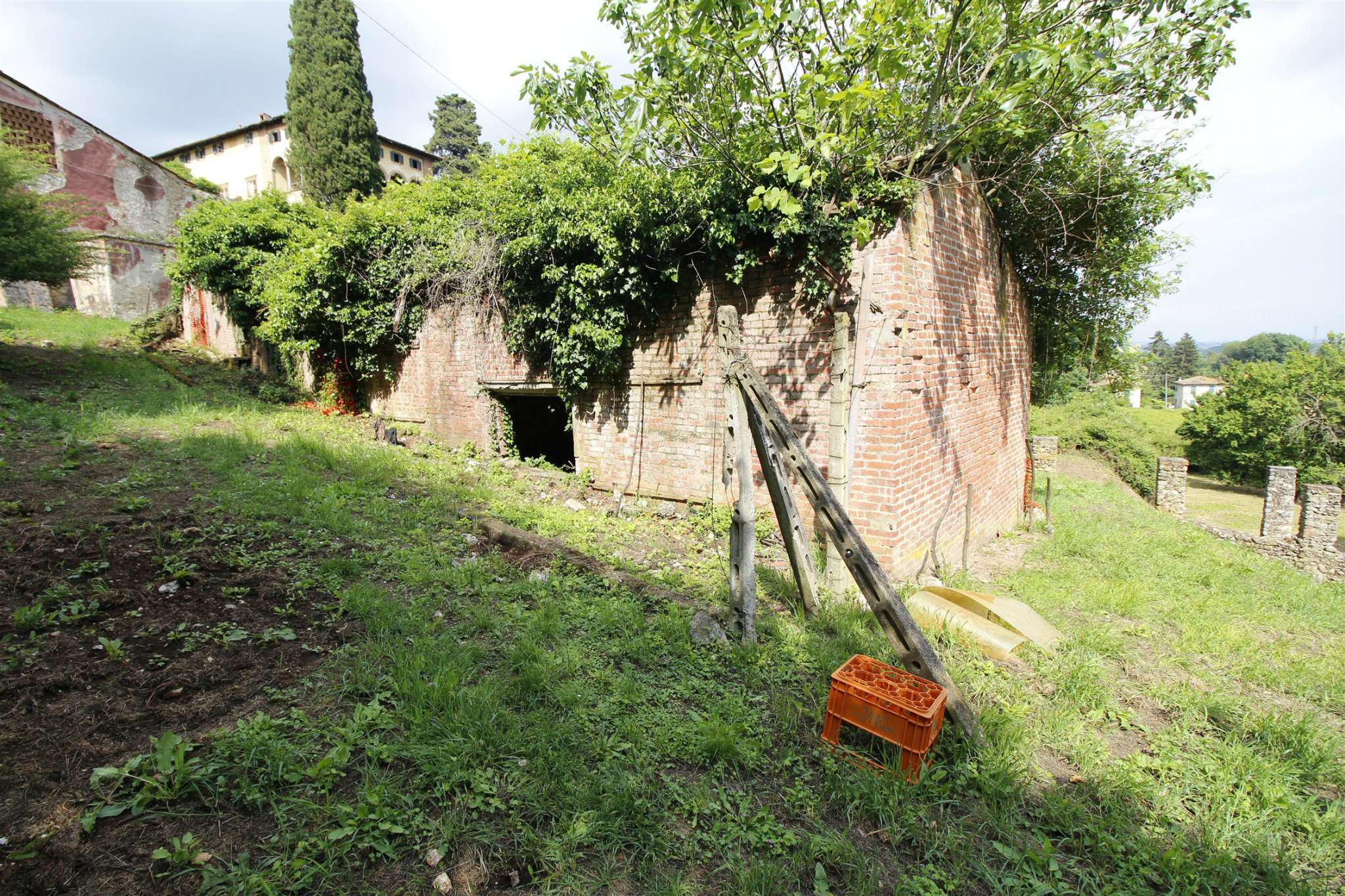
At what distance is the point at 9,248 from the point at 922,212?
12.3 m

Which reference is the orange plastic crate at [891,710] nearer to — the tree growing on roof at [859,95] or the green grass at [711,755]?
the green grass at [711,755]

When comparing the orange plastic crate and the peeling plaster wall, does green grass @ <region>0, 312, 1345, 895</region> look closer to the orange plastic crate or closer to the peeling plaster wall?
the orange plastic crate

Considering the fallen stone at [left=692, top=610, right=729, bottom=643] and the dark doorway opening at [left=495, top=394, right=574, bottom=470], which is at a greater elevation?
the dark doorway opening at [left=495, top=394, right=574, bottom=470]

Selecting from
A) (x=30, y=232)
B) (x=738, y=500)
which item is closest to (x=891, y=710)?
(x=738, y=500)

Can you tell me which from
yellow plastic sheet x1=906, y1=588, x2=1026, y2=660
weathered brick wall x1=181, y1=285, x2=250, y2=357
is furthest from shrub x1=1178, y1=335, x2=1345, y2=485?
weathered brick wall x1=181, y1=285, x2=250, y2=357

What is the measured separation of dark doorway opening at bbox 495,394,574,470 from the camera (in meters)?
9.73

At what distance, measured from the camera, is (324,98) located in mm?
20859

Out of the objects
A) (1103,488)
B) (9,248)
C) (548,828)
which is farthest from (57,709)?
(1103,488)

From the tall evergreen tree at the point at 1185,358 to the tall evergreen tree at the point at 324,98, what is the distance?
12190cm

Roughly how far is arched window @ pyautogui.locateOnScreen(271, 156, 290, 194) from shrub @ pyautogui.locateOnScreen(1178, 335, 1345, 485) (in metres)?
46.6

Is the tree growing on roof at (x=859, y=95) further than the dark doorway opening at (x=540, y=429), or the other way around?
the dark doorway opening at (x=540, y=429)

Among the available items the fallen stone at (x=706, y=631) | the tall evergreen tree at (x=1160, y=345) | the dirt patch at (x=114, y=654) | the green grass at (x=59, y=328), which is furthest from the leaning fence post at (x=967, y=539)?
the tall evergreen tree at (x=1160, y=345)

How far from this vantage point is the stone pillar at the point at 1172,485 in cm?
1365

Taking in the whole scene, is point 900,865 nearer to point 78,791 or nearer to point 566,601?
point 566,601
